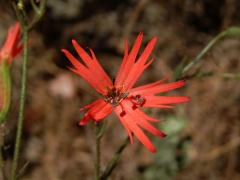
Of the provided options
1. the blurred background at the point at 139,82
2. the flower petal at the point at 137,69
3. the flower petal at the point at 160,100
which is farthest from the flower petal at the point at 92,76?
the blurred background at the point at 139,82

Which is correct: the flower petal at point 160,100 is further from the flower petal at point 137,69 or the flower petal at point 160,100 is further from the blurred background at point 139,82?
the blurred background at point 139,82

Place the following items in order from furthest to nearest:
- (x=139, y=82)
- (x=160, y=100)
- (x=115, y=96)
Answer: (x=139, y=82) → (x=115, y=96) → (x=160, y=100)

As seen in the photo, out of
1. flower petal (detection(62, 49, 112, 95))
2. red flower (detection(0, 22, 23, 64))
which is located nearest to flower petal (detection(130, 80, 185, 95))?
flower petal (detection(62, 49, 112, 95))

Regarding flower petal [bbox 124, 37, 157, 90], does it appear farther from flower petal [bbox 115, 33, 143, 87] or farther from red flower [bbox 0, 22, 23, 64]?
red flower [bbox 0, 22, 23, 64]

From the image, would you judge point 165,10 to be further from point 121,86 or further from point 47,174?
point 121,86

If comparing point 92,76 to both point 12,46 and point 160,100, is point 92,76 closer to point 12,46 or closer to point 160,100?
point 160,100

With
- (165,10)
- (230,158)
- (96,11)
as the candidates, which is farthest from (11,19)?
(230,158)

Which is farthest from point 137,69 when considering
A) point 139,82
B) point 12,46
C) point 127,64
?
point 139,82

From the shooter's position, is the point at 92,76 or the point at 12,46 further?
the point at 12,46
